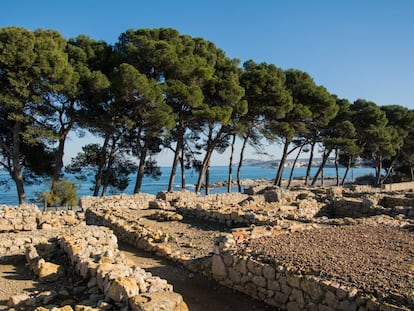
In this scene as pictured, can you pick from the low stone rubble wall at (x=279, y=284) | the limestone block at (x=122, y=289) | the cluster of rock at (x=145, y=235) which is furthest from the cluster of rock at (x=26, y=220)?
the limestone block at (x=122, y=289)

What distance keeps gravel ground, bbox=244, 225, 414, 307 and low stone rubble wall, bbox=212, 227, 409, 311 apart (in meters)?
0.18


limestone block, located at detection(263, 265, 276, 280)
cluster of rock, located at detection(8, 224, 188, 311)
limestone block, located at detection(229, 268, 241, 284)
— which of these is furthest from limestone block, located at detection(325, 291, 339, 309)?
cluster of rock, located at detection(8, 224, 188, 311)

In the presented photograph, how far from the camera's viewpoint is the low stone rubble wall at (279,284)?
485cm

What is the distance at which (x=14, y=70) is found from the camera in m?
16.9

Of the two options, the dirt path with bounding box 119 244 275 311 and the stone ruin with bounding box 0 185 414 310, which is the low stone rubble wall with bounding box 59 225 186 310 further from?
the dirt path with bounding box 119 244 275 311

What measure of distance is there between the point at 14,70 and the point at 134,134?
24.9ft

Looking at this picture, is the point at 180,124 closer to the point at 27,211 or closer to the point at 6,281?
the point at 27,211

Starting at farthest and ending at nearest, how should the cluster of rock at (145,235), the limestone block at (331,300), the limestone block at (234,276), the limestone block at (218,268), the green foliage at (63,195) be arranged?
the green foliage at (63,195) → the cluster of rock at (145,235) → the limestone block at (218,268) → the limestone block at (234,276) → the limestone block at (331,300)

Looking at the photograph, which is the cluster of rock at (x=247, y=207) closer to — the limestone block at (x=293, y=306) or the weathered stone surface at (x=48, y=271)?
the limestone block at (x=293, y=306)

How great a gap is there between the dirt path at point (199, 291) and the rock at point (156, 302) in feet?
3.85

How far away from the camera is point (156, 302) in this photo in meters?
4.62

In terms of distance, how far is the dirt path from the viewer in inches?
236

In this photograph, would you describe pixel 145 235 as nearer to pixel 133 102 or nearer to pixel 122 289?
pixel 122 289

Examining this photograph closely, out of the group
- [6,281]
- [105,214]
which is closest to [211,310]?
[6,281]
